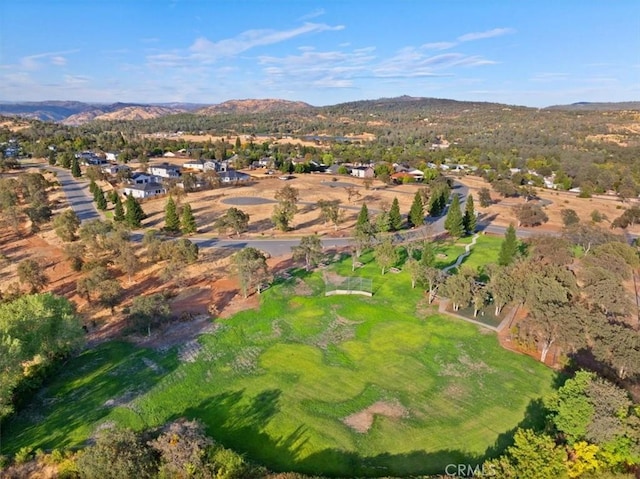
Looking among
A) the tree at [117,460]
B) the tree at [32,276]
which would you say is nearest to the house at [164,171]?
the tree at [32,276]

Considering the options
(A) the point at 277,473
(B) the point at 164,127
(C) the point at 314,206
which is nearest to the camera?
(A) the point at 277,473

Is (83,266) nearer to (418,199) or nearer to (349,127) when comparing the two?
(418,199)

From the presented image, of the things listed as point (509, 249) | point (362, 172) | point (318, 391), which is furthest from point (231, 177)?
point (318, 391)

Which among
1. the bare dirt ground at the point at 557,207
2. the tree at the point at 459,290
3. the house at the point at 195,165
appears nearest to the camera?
the tree at the point at 459,290

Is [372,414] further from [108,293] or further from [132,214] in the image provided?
[132,214]

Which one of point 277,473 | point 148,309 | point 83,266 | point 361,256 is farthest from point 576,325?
point 83,266

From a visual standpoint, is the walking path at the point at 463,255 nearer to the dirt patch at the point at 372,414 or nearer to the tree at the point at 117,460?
the dirt patch at the point at 372,414

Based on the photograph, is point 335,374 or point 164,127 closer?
point 335,374
